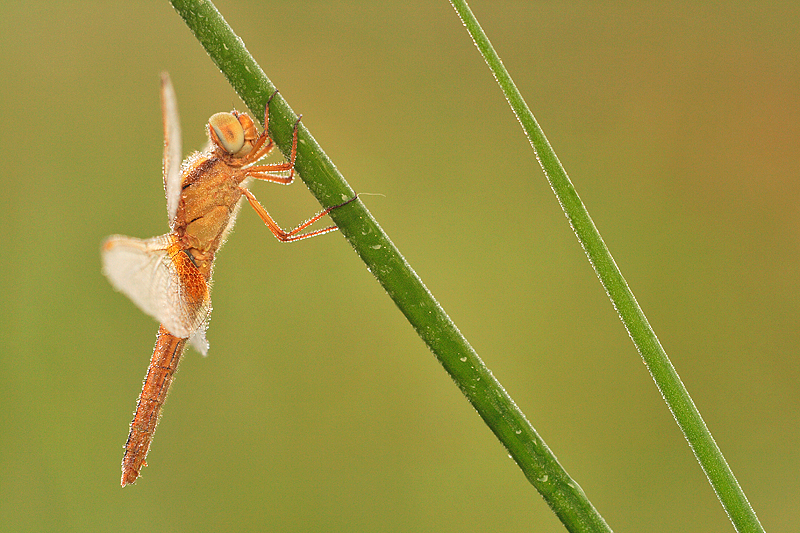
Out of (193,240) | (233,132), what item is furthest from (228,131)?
(193,240)

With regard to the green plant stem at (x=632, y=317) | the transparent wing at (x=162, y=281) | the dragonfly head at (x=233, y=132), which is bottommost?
the green plant stem at (x=632, y=317)

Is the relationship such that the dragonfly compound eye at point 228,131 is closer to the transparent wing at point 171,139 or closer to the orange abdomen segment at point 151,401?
the transparent wing at point 171,139

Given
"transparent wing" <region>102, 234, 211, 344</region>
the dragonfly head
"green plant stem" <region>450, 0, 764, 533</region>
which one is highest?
the dragonfly head

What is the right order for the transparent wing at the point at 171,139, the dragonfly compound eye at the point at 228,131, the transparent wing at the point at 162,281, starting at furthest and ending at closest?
the dragonfly compound eye at the point at 228,131
the transparent wing at the point at 162,281
the transparent wing at the point at 171,139

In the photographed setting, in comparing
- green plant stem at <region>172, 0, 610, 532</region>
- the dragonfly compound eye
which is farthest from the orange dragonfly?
green plant stem at <region>172, 0, 610, 532</region>

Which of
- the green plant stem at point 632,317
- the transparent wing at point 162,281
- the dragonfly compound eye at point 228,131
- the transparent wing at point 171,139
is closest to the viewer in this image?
the green plant stem at point 632,317

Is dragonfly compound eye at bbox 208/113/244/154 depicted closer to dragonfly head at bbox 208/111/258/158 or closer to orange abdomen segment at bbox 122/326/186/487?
dragonfly head at bbox 208/111/258/158

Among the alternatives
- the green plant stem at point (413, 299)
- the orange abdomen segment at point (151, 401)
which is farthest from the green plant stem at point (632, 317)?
the orange abdomen segment at point (151, 401)
